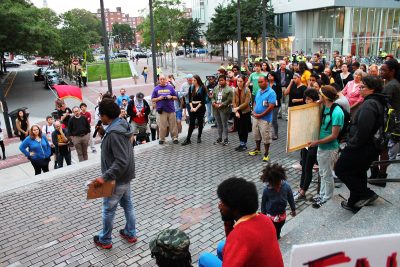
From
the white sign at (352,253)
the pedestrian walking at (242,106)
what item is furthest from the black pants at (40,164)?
the white sign at (352,253)

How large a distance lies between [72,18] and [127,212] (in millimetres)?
36923

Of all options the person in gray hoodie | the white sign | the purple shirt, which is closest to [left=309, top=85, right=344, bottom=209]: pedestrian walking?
the person in gray hoodie

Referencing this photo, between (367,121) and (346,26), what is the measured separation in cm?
3698

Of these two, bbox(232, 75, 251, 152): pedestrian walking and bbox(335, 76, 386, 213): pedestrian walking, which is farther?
bbox(232, 75, 251, 152): pedestrian walking

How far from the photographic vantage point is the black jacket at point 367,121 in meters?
Result: 4.41

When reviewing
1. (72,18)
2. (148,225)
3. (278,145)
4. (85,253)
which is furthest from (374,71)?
(72,18)

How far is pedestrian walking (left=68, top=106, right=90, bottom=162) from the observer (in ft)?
30.3

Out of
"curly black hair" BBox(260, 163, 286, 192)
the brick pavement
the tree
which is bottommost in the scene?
the brick pavement

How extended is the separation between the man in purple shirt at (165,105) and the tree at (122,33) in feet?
414

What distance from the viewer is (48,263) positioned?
4.85 metres

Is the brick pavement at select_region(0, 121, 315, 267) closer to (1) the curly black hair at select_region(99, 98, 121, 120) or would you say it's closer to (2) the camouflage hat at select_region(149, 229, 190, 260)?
(1) the curly black hair at select_region(99, 98, 121, 120)

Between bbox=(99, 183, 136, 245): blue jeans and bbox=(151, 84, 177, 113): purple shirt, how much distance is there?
16.1ft

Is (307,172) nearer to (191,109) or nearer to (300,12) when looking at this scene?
(191,109)

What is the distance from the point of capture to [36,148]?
27.6 feet
